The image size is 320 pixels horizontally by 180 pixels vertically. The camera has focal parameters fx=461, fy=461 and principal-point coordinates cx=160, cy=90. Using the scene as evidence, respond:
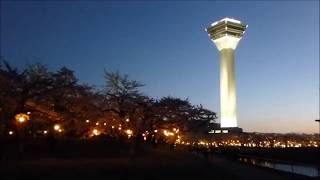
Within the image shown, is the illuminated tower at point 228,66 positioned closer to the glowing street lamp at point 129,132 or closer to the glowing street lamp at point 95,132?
the glowing street lamp at point 95,132

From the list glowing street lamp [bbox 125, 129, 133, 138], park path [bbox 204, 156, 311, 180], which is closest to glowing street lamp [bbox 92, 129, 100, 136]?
glowing street lamp [bbox 125, 129, 133, 138]

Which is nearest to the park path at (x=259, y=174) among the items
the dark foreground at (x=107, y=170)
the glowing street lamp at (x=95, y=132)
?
the dark foreground at (x=107, y=170)

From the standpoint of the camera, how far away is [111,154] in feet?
140

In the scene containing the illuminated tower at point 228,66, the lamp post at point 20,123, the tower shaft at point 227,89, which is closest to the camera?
the lamp post at point 20,123

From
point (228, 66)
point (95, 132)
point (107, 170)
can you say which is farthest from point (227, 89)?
point (107, 170)

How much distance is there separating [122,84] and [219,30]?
10111 centimetres

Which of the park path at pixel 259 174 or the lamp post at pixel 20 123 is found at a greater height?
the lamp post at pixel 20 123

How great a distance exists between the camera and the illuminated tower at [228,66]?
144000 millimetres

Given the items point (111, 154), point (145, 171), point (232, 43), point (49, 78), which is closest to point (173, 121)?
point (111, 154)

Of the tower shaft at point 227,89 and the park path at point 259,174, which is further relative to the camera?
the tower shaft at point 227,89

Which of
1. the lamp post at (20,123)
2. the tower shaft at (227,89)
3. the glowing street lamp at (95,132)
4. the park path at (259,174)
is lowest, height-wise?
the park path at (259,174)

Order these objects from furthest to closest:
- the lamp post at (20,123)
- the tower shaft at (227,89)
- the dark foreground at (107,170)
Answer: the tower shaft at (227,89), the lamp post at (20,123), the dark foreground at (107,170)

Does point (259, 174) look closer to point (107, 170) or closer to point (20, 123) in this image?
point (107, 170)

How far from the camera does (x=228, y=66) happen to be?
14525cm
